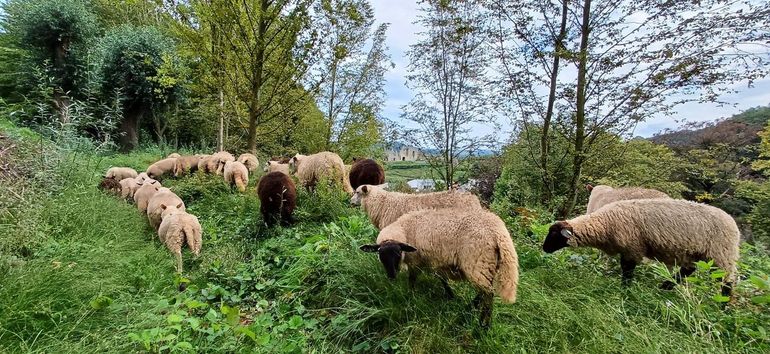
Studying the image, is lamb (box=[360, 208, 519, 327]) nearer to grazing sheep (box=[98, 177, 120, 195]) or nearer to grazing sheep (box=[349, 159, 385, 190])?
grazing sheep (box=[349, 159, 385, 190])

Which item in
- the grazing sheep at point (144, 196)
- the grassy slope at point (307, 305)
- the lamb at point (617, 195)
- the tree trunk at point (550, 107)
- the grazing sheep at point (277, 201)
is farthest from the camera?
the grazing sheep at point (144, 196)

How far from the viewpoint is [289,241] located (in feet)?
17.7

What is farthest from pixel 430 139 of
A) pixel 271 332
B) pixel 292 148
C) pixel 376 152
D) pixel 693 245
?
pixel 292 148

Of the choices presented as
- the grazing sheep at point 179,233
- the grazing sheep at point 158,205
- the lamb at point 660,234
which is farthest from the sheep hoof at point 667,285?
the grazing sheep at point 158,205

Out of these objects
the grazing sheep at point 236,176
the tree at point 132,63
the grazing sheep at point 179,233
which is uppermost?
the tree at point 132,63

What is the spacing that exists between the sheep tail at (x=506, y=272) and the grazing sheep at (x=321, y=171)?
516 cm

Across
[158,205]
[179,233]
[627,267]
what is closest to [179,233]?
[179,233]

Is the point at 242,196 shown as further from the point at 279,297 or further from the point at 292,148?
the point at 292,148

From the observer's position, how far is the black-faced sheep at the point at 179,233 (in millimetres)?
4949

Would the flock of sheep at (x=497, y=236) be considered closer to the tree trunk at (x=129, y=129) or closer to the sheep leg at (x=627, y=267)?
the sheep leg at (x=627, y=267)

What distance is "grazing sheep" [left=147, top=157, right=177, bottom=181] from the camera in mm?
10836

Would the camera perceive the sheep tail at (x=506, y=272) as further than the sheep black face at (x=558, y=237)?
No

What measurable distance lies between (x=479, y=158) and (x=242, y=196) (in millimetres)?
5732

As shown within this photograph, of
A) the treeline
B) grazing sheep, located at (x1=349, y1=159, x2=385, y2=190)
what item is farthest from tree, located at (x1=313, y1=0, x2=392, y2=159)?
grazing sheep, located at (x1=349, y1=159, x2=385, y2=190)
